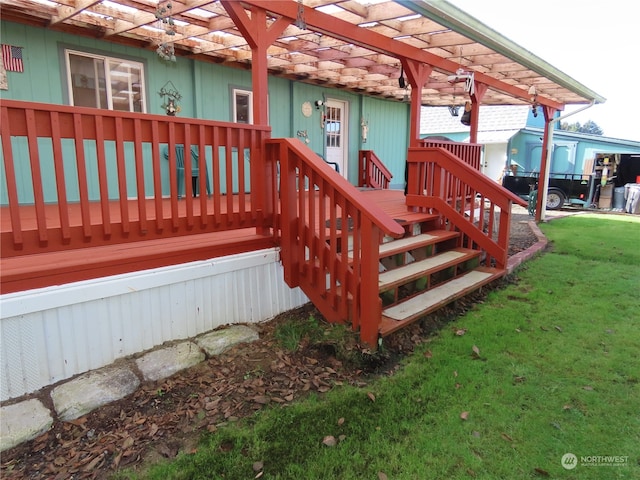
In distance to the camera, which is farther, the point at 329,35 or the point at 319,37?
the point at 319,37

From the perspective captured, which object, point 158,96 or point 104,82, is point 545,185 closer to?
point 158,96

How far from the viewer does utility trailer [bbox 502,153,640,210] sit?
44.7 ft

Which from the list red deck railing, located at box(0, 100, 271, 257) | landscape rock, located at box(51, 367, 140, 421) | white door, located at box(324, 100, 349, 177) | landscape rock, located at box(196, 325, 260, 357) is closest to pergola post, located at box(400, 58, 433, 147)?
white door, located at box(324, 100, 349, 177)

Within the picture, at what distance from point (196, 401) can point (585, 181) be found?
48.3 feet

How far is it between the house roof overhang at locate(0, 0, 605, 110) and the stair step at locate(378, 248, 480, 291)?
2.35m

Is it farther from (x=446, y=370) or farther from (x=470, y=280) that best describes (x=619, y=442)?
(x=470, y=280)

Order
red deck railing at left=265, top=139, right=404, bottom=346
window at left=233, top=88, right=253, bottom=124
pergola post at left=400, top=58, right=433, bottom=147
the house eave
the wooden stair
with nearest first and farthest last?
red deck railing at left=265, top=139, right=404, bottom=346
the wooden stair
the house eave
pergola post at left=400, top=58, right=433, bottom=147
window at left=233, top=88, right=253, bottom=124

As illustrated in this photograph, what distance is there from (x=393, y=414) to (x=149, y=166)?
492 cm

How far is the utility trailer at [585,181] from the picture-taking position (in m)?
13.6

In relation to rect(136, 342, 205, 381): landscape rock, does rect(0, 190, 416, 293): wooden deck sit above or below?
above

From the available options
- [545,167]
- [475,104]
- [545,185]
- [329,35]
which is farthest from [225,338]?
[545,167]

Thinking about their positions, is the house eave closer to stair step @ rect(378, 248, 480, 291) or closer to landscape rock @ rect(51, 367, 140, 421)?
stair step @ rect(378, 248, 480, 291)

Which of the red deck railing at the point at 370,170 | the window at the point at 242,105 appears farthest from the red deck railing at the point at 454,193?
the red deck railing at the point at 370,170

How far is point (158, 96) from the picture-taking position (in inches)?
230
